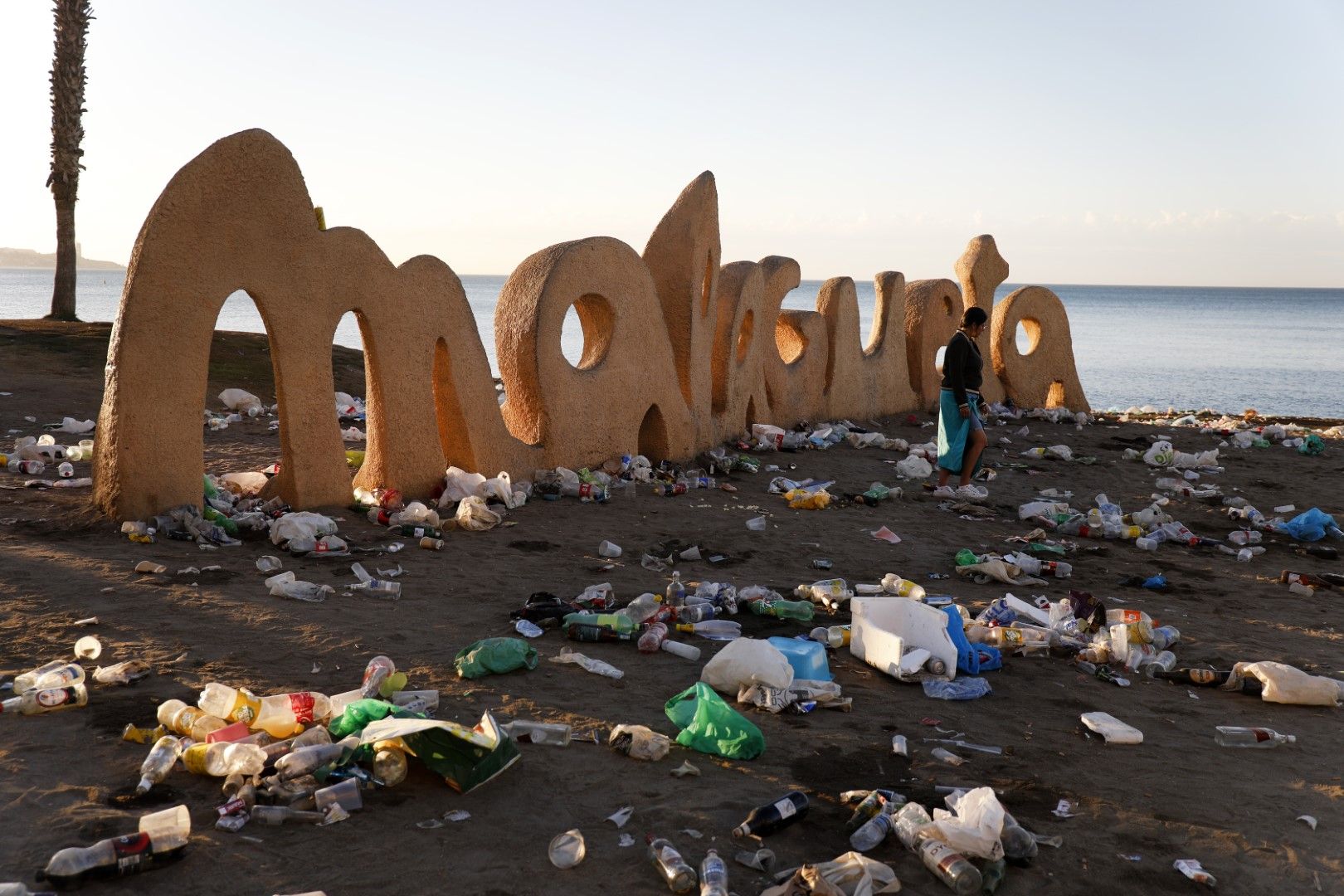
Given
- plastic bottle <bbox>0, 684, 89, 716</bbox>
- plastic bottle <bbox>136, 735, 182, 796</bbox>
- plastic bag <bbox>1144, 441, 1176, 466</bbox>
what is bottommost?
plastic bottle <bbox>0, 684, 89, 716</bbox>

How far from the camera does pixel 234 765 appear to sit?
11.9 ft

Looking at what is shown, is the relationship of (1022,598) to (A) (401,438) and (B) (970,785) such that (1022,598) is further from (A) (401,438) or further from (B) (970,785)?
(A) (401,438)

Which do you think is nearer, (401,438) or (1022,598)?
(1022,598)

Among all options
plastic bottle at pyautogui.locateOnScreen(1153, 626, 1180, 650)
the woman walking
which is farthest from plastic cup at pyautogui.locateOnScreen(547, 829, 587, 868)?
the woman walking

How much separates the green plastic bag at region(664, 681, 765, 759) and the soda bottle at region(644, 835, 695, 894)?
74 cm

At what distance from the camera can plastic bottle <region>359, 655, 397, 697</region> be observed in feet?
14.3

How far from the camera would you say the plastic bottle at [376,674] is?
172 inches

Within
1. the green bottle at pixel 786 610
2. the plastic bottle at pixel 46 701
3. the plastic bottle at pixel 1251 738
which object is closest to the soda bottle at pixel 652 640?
the green bottle at pixel 786 610

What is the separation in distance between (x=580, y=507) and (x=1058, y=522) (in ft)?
13.0

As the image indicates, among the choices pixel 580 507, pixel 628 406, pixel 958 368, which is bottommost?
pixel 580 507

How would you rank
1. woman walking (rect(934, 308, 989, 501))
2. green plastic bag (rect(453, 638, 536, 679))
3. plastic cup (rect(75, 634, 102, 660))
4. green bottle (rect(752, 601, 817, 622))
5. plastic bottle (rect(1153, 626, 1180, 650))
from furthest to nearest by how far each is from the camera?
1. woman walking (rect(934, 308, 989, 501))
2. green bottle (rect(752, 601, 817, 622))
3. plastic bottle (rect(1153, 626, 1180, 650))
4. green plastic bag (rect(453, 638, 536, 679))
5. plastic cup (rect(75, 634, 102, 660))

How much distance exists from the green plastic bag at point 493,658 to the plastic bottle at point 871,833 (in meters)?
1.88

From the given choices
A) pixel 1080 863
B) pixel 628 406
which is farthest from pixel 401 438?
pixel 1080 863

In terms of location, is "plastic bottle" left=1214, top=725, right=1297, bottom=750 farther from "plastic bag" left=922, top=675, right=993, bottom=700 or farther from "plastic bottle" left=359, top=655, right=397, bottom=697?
"plastic bottle" left=359, top=655, right=397, bottom=697
